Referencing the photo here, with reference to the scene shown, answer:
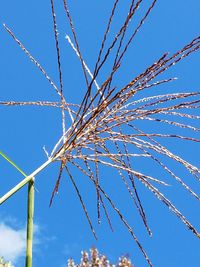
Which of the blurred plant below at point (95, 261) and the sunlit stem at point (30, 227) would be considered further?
the blurred plant below at point (95, 261)

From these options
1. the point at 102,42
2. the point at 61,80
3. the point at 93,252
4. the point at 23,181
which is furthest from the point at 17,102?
the point at 93,252

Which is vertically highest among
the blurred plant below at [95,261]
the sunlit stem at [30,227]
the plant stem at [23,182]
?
the blurred plant below at [95,261]

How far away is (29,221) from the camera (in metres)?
1.48

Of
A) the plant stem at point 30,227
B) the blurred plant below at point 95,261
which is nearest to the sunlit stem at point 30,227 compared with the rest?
the plant stem at point 30,227

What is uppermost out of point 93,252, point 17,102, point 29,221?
point 93,252

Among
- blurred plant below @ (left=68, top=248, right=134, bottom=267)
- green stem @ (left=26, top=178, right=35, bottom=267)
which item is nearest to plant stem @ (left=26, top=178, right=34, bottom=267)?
green stem @ (left=26, top=178, right=35, bottom=267)

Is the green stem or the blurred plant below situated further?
the blurred plant below

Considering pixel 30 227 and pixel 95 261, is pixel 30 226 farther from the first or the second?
pixel 95 261

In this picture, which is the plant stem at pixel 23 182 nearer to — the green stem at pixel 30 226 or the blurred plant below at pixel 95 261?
the green stem at pixel 30 226

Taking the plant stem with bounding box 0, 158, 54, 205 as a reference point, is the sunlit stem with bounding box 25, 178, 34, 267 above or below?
below

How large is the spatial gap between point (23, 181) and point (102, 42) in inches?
19.4

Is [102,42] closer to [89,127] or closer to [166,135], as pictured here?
[89,127]

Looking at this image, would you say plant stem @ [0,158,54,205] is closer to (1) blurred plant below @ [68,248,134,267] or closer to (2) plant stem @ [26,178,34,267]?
(2) plant stem @ [26,178,34,267]

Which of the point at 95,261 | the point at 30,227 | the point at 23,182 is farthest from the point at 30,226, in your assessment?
the point at 95,261
